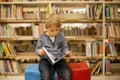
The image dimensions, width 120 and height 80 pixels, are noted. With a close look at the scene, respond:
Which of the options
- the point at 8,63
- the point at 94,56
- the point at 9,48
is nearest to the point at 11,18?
the point at 9,48

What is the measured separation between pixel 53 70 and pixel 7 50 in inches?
67.5

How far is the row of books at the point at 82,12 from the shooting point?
4273mm

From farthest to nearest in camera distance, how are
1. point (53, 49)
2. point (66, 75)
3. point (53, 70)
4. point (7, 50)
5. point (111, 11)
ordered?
point (7, 50), point (111, 11), point (53, 49), point (53, 70), point (66, 75)

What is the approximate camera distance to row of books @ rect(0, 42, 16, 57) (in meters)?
4.36

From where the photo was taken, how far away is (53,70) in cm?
293

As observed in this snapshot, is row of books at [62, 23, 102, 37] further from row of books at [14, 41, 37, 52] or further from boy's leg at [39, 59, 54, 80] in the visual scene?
boy's leg at [39, 59, 54, 80]

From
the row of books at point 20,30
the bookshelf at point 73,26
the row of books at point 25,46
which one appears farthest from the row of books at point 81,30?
the row of books at point 25,46

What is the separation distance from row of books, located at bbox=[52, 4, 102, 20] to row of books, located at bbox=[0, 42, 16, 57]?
103 centimetres

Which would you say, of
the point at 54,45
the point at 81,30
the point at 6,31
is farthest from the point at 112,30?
the point at 6,31

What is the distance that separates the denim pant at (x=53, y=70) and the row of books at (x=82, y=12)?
155cm

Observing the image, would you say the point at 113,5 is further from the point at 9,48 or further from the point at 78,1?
the point at 9,48

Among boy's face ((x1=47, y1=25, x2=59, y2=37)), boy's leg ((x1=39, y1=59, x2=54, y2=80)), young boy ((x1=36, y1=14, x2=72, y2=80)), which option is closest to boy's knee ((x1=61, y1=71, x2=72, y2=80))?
young boy ((x1=36, y1=14, x2=72, y2=80))

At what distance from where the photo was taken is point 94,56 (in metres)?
4.36

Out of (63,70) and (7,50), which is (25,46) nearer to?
(7,50)
